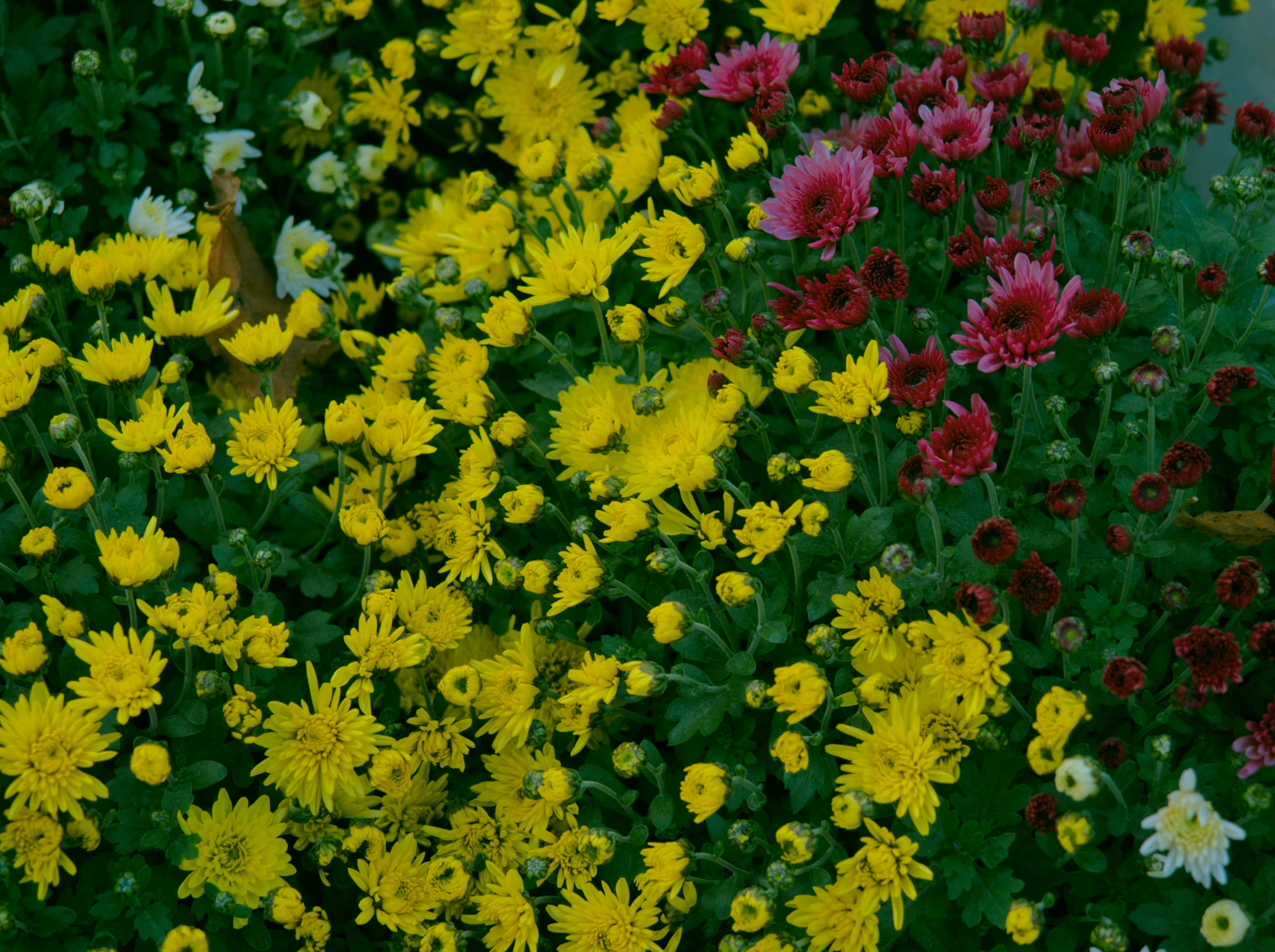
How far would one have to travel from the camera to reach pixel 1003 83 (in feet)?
6.69

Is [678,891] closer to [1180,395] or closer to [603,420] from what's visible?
[603,420]

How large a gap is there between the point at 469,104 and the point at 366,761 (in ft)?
6.47

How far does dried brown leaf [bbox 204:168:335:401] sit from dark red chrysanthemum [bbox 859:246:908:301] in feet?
4.56

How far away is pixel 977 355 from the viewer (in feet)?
5.48

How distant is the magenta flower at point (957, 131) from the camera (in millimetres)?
1895

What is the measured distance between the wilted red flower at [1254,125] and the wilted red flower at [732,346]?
984 mm

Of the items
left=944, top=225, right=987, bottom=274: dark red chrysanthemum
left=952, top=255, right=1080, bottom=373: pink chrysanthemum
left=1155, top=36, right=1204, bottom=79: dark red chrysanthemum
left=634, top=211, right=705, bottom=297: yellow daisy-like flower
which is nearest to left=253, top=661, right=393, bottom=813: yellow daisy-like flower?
left=634, top=211, right=705, bottom=297: yellow daisy-like flower

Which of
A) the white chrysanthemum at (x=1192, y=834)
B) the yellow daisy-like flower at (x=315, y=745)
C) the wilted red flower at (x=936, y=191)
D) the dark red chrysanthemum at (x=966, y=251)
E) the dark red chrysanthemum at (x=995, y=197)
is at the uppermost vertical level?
the wilted red flower at (x=936, y=191)

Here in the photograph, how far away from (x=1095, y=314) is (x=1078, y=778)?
0.75 m

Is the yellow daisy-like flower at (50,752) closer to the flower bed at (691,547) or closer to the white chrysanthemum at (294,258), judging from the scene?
the flower bed at (691,547)

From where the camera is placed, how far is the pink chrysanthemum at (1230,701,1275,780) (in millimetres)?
1430

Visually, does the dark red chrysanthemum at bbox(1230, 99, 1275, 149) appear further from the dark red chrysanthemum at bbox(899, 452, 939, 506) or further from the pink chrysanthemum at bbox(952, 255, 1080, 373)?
the dark red chrysanthemum at bbox(899, 452, 939, 506)

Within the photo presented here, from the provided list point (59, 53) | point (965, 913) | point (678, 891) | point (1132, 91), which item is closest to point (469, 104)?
point (59, 53)

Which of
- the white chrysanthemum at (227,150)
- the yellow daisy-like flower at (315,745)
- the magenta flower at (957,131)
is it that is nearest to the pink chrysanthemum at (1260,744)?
the magenta flower at (957,131)
